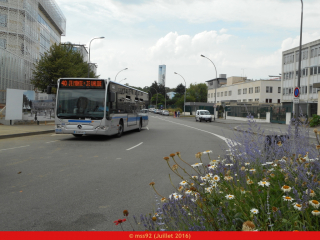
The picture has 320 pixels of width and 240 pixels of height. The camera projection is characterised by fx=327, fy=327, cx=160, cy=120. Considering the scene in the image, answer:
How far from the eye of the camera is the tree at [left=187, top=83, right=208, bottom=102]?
139250 mm

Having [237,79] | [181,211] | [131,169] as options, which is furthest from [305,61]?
[181,211]

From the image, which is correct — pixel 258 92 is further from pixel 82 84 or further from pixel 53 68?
pixel 82 84

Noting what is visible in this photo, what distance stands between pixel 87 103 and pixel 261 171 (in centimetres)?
1192

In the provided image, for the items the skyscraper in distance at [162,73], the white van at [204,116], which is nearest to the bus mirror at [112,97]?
the white van at [204,116]

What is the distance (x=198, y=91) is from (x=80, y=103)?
127 m

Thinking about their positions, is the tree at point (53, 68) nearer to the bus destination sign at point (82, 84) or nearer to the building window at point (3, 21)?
the building window at point (3, 21)

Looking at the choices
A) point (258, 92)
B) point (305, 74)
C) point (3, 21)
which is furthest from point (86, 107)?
point (258, 92)

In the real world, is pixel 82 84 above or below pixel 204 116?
above

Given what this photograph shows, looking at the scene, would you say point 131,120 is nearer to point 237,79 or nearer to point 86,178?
point 86,178

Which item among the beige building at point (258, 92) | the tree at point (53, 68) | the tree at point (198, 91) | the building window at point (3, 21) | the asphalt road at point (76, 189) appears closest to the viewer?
the asphalt road at point (76, 189)

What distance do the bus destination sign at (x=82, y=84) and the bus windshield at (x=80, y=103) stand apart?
206 mm

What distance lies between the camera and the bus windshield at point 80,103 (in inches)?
605

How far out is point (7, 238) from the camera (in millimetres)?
2725

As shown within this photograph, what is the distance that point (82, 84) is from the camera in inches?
627
